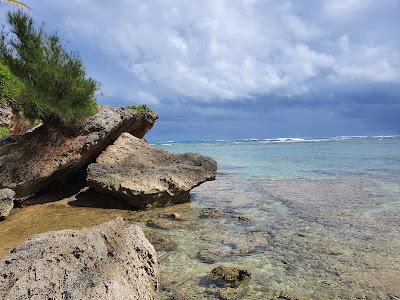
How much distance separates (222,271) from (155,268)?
6.32 ft

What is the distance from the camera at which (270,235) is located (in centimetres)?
1174

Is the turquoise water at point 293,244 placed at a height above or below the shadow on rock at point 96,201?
below

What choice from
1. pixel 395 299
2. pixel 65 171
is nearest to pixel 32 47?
pixel 65 171

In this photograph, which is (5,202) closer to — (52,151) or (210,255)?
(52,151)

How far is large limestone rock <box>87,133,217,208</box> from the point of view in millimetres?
15625

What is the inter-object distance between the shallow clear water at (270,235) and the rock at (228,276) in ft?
0.71

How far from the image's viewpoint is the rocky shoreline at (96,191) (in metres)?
5.34

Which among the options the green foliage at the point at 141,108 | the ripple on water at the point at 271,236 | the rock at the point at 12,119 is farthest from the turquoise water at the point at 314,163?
the rock at the point at 12,119

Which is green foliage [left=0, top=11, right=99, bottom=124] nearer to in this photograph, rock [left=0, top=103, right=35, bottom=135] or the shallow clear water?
the shallow clear water

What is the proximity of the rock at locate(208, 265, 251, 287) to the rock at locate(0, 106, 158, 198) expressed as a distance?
405 inches

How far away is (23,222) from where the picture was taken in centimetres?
1328

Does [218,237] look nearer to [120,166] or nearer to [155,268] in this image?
[155,268]

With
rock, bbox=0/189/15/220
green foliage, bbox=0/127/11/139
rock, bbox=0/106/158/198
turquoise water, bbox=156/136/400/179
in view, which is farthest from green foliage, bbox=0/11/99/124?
turquoise water, bbox=156/136/400/179

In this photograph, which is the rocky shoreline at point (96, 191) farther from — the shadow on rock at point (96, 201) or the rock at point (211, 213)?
the rock at point (211, 213)
